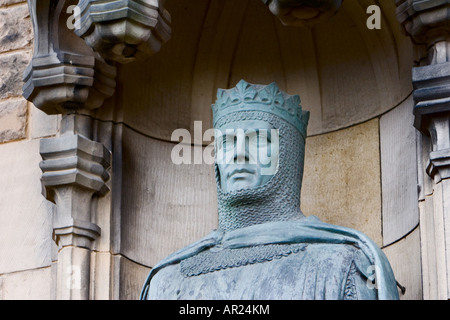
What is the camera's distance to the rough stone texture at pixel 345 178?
853cm

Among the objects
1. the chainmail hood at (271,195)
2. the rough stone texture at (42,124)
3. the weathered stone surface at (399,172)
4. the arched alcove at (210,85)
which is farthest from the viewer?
the rough stone texture at (42,124)

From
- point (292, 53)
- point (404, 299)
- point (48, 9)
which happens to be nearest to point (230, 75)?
point (292, 53)

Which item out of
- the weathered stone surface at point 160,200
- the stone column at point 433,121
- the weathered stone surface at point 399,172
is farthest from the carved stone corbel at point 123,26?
the weathered stone surface at point 399,172

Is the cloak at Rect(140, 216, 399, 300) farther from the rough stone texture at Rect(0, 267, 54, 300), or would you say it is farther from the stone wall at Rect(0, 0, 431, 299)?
the rough stone texture at Rect(0, 267, 54, 300)

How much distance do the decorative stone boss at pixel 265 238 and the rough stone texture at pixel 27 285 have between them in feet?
2.56

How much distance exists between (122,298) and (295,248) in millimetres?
1017

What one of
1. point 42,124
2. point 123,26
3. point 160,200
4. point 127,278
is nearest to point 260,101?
point 123,26

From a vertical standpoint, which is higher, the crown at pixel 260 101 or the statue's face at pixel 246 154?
the crown at pixel 260 101

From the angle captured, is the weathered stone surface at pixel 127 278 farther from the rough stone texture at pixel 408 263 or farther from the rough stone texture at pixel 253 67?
the rough stone texture at pixel 408 263

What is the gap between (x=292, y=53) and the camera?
8875 millimetres

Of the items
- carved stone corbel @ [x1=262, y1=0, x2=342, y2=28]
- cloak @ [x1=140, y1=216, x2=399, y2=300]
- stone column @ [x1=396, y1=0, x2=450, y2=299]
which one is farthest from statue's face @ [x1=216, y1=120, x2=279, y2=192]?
stone column @ [x1=396, y1=0, x2=450, y2=299]

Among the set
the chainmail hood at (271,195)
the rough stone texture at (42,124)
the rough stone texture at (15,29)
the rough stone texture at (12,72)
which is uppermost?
the rough stone texture at (15,29)

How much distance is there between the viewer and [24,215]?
877cm

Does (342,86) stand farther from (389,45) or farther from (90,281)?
(90,281)
